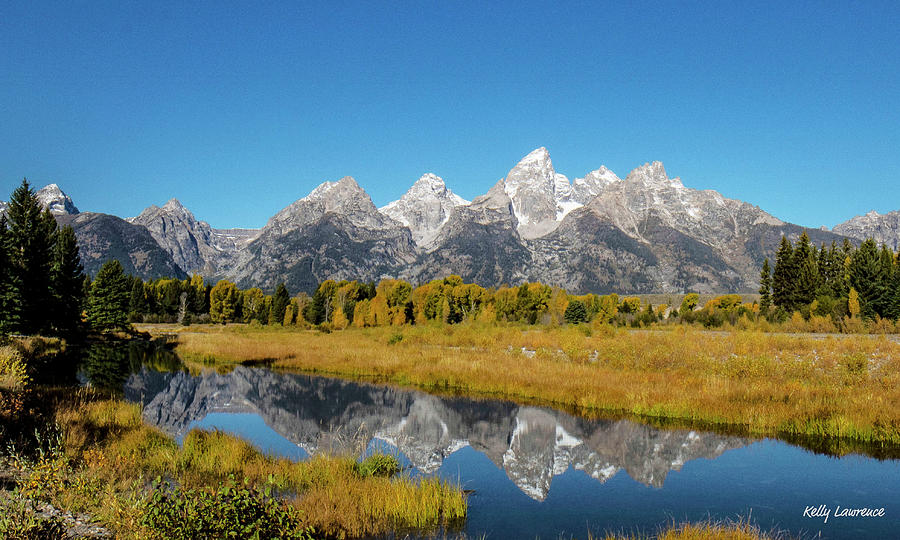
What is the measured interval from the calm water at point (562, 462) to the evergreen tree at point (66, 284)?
3318cm

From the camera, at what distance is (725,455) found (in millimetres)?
17938

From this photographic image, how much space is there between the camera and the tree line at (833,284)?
58.0 meters

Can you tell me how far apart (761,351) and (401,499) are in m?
29.0

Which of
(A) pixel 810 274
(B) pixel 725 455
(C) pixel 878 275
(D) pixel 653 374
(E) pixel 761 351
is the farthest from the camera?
(A) pixel 810 274

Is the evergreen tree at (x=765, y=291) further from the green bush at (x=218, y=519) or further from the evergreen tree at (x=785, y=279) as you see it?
the green bush at (x=218, y=519)

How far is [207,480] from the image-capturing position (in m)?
13.2

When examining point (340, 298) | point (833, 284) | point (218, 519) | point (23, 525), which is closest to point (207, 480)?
point (23, 525)

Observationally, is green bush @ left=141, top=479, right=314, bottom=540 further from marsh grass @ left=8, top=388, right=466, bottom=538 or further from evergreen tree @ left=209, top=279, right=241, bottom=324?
evergreen tree @ left=209, top=279, right=241, bottom=324

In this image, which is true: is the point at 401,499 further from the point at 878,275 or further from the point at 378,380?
the point at 878,275

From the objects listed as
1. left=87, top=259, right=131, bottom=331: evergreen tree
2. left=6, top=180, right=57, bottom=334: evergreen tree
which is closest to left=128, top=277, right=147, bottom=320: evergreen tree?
left=87, top=259, right=131, bottom=331: evergreen tree

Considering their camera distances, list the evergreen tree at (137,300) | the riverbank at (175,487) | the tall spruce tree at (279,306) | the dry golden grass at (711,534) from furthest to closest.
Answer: the evergreen tree at (137,300) < the tall spruce tree at (279,306) < the dry golden grass at (711,534) < the riverbank at (175,487)

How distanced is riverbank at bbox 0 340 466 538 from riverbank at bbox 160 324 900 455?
13.7 m

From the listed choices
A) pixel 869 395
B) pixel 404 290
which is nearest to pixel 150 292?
pixel 404 290

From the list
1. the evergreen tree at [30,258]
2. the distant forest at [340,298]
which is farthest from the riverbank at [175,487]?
the evergreen tree at [30,258]
